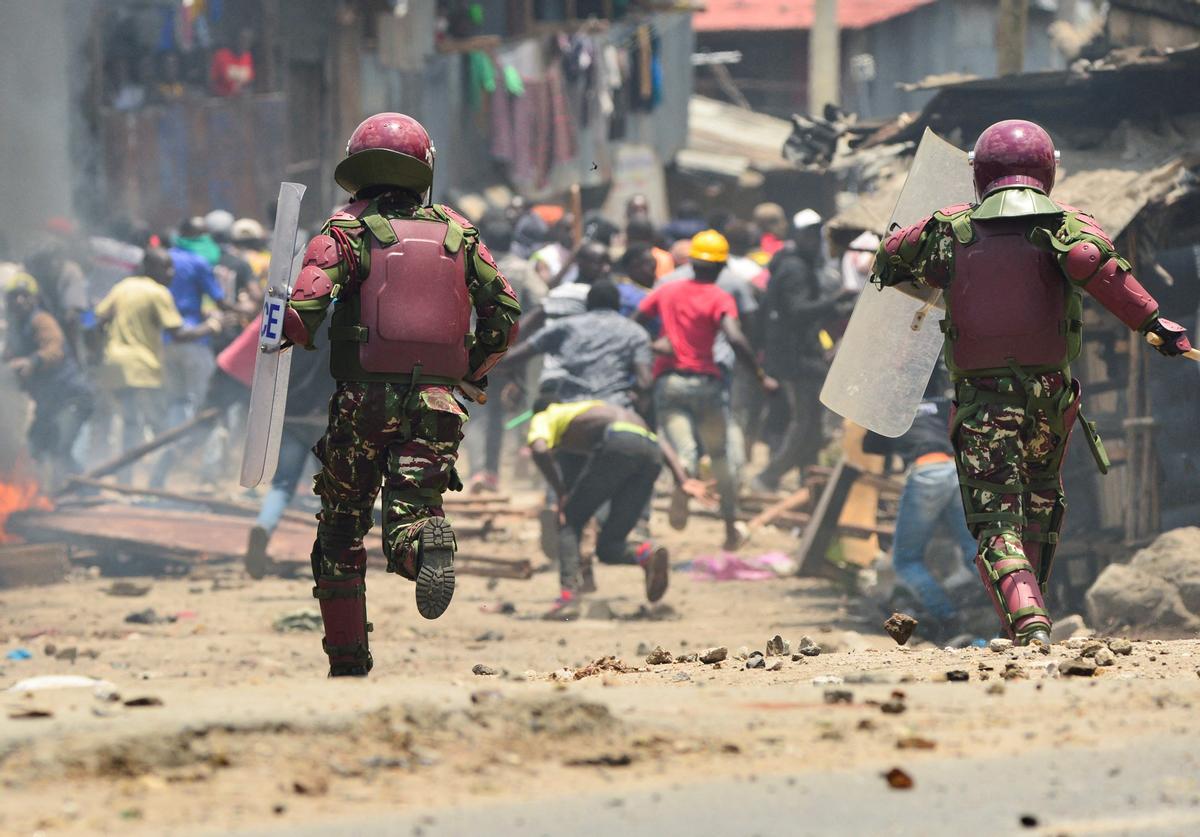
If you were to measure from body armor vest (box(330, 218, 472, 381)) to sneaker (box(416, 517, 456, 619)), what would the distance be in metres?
0.54

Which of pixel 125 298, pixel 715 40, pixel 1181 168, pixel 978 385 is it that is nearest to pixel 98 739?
pixel 978 385

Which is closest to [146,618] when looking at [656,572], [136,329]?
[656,572]

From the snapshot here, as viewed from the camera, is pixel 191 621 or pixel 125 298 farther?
pixel 125 298

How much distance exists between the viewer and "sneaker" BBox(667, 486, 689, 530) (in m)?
12.6

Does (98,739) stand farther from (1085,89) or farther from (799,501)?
(799,501)

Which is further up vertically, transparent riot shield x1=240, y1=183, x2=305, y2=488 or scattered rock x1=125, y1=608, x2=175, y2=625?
transparent riot shield x1=240, y1=183, x2=305, y2=488

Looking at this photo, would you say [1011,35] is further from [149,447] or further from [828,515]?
[149,447]

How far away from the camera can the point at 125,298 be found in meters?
15.1

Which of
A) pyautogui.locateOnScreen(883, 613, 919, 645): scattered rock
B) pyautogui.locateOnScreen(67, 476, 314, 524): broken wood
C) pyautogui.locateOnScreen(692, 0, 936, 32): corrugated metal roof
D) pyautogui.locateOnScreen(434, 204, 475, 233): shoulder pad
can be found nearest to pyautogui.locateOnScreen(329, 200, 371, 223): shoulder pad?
pyautogui.locateOnScreen(434, 204, 475, 233): shoulder pad

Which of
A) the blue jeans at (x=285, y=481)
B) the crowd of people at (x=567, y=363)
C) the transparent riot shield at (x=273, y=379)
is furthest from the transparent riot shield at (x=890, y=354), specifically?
the blue jeans at (x=285, y=481)

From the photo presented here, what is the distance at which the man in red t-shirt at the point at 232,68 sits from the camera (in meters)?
20.3

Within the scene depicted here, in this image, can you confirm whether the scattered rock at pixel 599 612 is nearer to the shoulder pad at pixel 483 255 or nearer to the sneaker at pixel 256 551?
the sneaker at pixel 256 551

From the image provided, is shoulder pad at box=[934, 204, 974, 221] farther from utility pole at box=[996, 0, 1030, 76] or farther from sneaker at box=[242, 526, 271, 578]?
utility pole at box=[996, 0, 1030, 76]

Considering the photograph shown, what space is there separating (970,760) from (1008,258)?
2464mm
